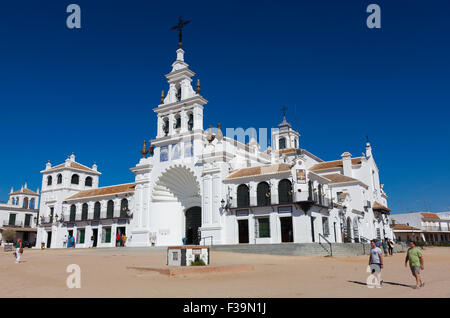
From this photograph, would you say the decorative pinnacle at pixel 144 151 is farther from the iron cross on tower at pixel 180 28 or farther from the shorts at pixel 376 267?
the shorts at pixel 376 267

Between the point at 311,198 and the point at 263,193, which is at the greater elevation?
the point at 263,193

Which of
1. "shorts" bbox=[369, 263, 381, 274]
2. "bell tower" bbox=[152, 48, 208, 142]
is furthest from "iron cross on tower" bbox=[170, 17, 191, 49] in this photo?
"shorts" bbox=[369, 263, 381, 274]

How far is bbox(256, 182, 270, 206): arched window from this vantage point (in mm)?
29375

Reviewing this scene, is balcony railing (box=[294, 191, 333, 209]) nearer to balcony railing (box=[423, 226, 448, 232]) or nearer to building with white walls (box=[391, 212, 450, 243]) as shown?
building with white walls (box=[391, 212, 450, 243])

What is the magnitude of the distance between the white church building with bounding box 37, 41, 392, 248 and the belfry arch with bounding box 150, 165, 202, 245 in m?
0.09

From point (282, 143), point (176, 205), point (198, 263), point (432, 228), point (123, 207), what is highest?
point (282, 143)

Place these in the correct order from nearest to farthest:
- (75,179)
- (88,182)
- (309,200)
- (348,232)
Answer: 1. (309,200)
2. (348,232)
3. (75,179)
4. (88,182)

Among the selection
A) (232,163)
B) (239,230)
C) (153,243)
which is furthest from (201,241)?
(232,163)

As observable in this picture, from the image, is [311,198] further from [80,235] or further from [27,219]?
[27,219]

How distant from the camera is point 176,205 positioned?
35.3 metres

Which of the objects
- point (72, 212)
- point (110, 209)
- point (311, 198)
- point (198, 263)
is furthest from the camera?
point (72, 212)

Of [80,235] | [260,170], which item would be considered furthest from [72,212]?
[260,170]

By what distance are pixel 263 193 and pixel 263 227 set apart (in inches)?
105
